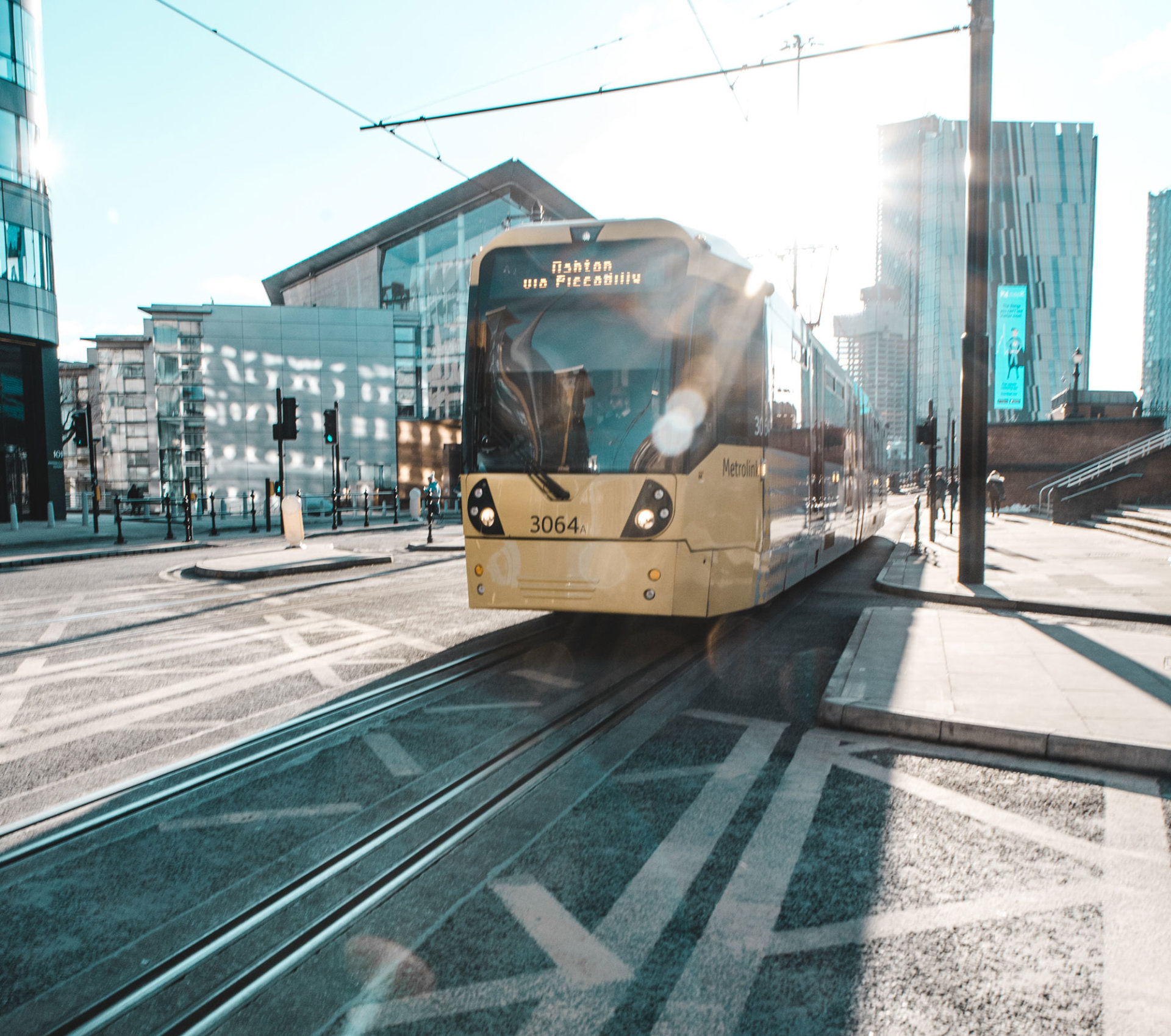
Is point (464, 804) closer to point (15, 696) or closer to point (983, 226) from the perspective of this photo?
point (15, 696)

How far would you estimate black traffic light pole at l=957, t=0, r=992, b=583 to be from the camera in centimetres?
1184

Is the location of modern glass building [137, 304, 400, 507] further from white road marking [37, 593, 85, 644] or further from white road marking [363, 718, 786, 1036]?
white road marking [363, 718, 786, 1036]

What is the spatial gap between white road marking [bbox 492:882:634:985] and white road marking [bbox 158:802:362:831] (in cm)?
109

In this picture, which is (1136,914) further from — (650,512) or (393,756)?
(650,512)

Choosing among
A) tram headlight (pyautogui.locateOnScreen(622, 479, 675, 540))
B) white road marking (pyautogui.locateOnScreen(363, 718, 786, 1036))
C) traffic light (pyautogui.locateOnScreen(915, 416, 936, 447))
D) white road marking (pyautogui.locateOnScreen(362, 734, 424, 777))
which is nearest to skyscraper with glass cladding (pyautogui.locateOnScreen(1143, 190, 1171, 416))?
traffic light (pyautogui.locateOnScreen(915, 416, 936, 447))

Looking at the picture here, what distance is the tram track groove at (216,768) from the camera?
3.88 metres

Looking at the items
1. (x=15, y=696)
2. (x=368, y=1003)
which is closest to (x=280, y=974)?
(x=368, y=1003)

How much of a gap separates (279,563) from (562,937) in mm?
12626

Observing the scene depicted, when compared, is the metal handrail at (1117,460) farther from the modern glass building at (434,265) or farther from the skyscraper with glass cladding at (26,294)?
the skyscraper with glass cladding at (26,294)

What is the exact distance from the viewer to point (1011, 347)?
56375 mm

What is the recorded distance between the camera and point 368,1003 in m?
2.65

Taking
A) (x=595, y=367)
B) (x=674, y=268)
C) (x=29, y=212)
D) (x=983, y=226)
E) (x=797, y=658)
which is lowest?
(x=797, y=658)

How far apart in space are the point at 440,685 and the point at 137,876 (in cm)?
308

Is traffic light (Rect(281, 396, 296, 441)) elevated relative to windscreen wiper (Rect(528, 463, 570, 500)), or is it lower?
elevated
